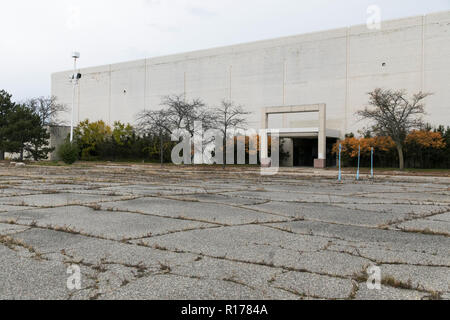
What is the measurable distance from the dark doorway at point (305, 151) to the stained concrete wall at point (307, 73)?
10.0 ft

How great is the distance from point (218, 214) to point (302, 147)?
1744 inches

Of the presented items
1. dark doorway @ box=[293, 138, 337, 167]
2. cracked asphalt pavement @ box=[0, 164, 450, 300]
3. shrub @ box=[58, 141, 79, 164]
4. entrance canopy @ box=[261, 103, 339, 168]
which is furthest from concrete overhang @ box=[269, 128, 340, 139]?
cracked asphalt pavement @ box=[0, 164, 450, 300]

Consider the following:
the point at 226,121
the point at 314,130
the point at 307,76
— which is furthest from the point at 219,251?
the point at 307,76

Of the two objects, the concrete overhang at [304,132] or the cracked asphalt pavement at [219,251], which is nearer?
the cracked asphalt pavement at [219,251]

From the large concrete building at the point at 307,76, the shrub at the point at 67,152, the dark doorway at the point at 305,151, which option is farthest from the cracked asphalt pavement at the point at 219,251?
the dark doorway at the point at 305,151

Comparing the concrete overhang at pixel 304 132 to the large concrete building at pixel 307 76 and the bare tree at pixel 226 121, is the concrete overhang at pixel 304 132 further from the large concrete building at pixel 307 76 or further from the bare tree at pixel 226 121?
the bare tree at pixel 226 121

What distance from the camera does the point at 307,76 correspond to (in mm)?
48250

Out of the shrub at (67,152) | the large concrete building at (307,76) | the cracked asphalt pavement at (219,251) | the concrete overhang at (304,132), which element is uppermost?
the large concrete building at (307,76)

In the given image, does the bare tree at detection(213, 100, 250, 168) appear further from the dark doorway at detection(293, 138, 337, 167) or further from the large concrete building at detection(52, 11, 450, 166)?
the dark doorway at detection(293, 138, 337, 167)

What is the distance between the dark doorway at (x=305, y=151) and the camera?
165 feet

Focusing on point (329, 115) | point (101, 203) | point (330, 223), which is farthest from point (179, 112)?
point (330, 223)

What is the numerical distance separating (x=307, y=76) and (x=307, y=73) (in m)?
0.36

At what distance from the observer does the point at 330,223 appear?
6.55 metres

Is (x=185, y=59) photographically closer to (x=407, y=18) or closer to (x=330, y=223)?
(x=407, y=18)
